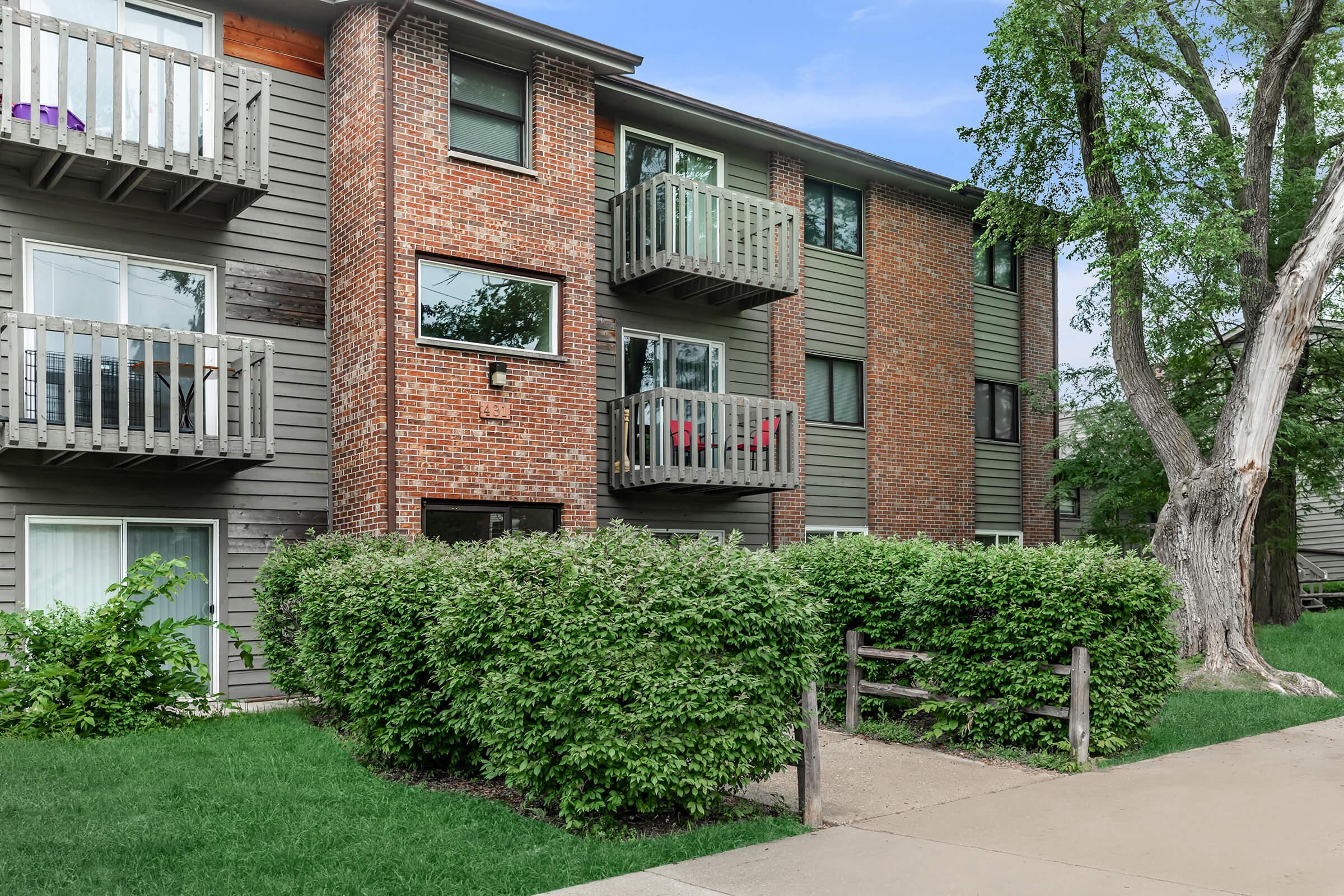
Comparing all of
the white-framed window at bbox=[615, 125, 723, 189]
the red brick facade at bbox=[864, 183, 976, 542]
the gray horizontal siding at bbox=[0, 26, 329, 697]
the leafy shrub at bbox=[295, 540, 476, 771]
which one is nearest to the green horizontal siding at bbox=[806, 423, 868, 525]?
the red brick facade at bbox=[864, 183, 976, 542]

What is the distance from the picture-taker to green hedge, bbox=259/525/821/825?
6.71 m

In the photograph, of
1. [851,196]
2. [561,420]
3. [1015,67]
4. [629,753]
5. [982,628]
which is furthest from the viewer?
[851,196]

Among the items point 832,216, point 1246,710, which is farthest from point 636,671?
point 832,216

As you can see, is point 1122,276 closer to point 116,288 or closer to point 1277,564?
point 1277,564

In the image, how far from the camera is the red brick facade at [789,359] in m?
17.7

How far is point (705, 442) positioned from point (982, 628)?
6081mm

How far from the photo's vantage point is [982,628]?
385 inches

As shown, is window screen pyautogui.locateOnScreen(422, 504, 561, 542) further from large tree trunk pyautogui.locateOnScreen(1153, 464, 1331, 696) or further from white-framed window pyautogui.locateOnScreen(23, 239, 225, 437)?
large tree trunk pyautogui.locateOnScreen(1153, 464, 1331, 696)

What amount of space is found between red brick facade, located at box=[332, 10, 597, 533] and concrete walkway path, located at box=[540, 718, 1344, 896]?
6.74m

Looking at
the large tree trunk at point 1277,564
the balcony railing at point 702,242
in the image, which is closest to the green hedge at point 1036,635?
the balcony railing at point 702,242

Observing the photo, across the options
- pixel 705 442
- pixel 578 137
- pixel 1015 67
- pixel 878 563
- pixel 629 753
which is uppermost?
pixel 1015 67

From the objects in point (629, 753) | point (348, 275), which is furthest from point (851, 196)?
point (629, 753)

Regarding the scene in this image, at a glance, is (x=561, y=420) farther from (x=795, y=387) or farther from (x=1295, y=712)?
(x=1295, y=712)

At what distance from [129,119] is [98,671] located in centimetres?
583
